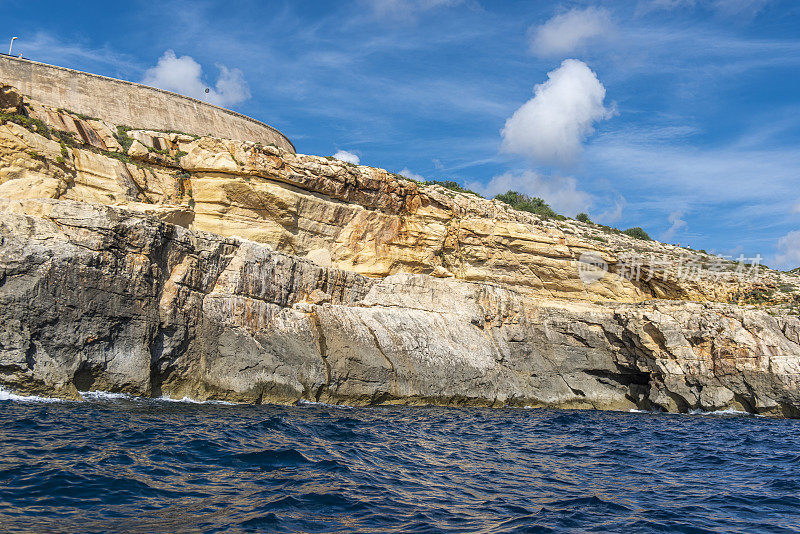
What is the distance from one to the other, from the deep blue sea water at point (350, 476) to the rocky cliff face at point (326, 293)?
2.81 m

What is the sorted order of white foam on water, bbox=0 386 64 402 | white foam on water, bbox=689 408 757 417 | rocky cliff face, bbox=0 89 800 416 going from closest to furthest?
white foam on water, bbox=0 386 64 402
rocky cliff face, bbox=0 89 800 416
white foam on water, bbox=689 408 757 417

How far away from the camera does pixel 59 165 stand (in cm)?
2364

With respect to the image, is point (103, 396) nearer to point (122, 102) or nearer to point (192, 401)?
point (192, 401)

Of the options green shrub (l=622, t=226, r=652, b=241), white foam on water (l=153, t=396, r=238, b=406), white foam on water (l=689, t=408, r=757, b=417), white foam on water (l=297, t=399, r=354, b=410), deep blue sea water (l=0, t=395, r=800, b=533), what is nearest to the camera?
deep blue sea water (l=0, t=395, r=800, b=533)

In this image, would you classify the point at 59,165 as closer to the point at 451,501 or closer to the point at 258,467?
the point at 258,467

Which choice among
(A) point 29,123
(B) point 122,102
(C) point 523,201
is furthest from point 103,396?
(C) point 523,201

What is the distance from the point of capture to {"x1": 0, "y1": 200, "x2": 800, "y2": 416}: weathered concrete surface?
54.6 ft

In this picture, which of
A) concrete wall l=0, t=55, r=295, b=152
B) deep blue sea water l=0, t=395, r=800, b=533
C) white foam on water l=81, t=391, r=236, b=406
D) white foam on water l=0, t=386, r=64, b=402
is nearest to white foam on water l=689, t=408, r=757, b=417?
deep blue sea water l=0, t=395, r=800, b=533

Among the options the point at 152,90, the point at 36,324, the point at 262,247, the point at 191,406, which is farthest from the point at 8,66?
the point at 191,406

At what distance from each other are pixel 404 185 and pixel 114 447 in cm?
2652

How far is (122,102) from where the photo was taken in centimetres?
3375

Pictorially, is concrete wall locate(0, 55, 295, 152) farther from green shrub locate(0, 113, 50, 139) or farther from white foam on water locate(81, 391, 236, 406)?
white foam on water locate(81, 391, 236, 406)

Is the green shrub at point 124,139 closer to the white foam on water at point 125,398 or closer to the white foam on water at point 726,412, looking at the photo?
the white foam on water at point 125,398

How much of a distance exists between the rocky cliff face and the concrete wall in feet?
11.4
